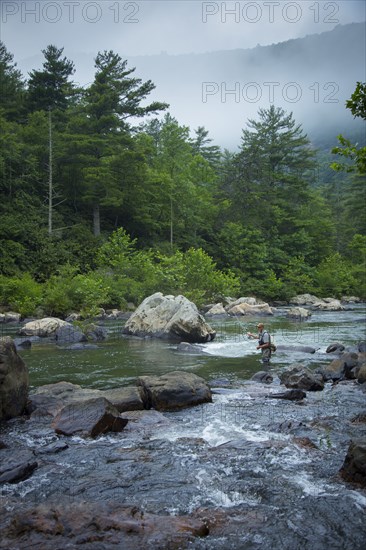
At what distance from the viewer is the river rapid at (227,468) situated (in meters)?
Answer: 4.59

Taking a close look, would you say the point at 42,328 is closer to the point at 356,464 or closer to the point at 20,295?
the point at 20,295

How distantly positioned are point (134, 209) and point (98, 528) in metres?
38.0

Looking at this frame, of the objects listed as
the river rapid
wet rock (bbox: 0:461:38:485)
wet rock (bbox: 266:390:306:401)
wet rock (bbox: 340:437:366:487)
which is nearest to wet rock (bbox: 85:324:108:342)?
the river rapid

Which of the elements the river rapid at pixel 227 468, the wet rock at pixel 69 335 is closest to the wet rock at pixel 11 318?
the wet rock at pixel 69 335

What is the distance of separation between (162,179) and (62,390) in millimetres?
33856

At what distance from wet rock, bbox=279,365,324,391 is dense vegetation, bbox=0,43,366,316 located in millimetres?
13866

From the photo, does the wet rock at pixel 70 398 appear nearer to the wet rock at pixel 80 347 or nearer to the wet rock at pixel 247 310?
the wet rock at pixel 80 347

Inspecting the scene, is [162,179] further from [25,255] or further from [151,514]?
[151,514]

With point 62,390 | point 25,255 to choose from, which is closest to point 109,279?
point 25,255

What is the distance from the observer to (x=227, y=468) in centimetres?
615

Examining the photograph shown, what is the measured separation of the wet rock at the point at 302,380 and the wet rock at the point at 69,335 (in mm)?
9873

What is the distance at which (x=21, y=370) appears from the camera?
8789 mm

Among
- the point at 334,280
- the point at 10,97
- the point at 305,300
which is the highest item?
the point at 10,97

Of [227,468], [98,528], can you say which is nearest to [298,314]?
[227,468]
